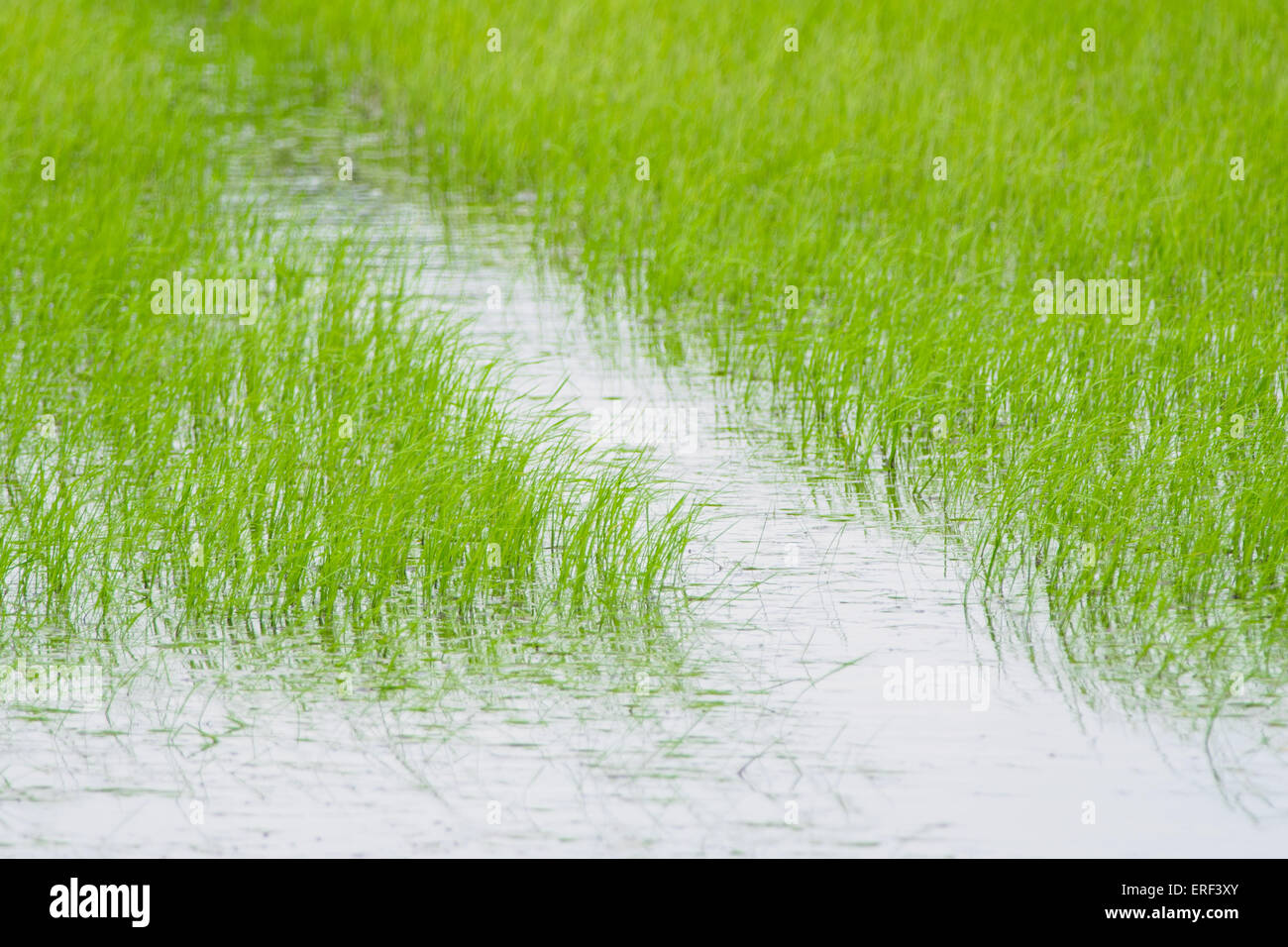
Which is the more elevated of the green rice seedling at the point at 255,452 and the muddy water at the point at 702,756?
the green rice seedling at the point at 255,452

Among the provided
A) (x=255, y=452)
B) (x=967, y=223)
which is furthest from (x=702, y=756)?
(x=967, y=223)

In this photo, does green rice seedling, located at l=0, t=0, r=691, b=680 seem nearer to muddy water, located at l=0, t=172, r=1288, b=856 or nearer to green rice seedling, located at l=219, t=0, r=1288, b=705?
muddy water, located at l=0, t=172, r=1288, b=856

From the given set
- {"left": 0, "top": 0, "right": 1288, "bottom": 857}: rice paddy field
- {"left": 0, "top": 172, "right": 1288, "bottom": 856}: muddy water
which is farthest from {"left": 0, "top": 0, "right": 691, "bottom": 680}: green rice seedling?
{"left": 0, "top": 172, "right": 1288, "bottom": 856}: muddy water

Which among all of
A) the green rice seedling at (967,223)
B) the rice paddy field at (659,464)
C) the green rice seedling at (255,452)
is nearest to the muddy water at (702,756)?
the rice paddy field at (659,464)

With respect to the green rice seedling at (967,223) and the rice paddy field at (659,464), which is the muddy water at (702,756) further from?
the green rice seedling at (967,223)

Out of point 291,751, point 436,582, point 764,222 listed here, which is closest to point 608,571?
point 436,582

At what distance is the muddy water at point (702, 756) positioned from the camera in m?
4.49

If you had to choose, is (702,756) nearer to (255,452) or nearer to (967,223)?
(255,452)

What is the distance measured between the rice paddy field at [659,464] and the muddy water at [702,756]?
0.02 meters

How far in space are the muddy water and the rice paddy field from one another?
0.05 ft

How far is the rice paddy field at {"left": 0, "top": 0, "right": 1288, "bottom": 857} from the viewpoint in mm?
4773

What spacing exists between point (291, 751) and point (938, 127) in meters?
7.91

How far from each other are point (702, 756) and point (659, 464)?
2548 mm
